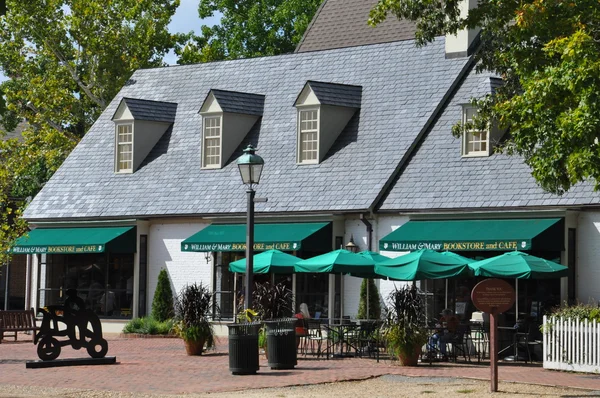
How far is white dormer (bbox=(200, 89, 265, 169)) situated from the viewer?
3547 centimetres

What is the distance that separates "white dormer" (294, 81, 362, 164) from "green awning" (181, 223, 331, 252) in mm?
2462

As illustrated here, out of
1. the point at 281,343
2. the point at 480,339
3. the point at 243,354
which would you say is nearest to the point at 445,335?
the point at 480,339

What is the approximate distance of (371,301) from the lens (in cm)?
3103

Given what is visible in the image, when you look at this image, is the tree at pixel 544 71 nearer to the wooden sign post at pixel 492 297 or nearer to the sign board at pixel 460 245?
the wooden sign post at pixel 492 297

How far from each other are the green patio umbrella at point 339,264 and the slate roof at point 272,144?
4767 mm

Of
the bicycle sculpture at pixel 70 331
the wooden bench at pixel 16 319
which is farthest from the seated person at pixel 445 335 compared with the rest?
the wooden bench at pixel 16 319

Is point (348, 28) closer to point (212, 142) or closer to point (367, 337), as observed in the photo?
point (212, 142)

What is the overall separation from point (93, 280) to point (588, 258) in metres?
15.0

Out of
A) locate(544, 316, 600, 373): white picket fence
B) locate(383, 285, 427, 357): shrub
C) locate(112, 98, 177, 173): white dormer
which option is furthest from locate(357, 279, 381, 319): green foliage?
locate(112, 98, 177, 173): white dormer

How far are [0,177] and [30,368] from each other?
479 inches

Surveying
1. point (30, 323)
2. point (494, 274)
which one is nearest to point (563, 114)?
point (494, 274)

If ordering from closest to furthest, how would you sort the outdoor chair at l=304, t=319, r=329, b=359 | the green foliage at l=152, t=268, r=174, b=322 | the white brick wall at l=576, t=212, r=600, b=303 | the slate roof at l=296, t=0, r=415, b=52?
the outdoor chair at l=304, t=319, r=329, b=359 < the white brick wall at l=576, t=212, r=600, b=303 < the green foliage at l=152, t=268, r=174, b=322 < the slate roof at l=296, t=0, r=415, b=52

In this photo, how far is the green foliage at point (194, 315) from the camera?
26.0 metres

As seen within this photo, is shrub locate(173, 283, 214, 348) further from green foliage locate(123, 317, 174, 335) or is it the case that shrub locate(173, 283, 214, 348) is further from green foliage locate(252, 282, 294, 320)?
green foliage locate(123, 317, 174, 335)
